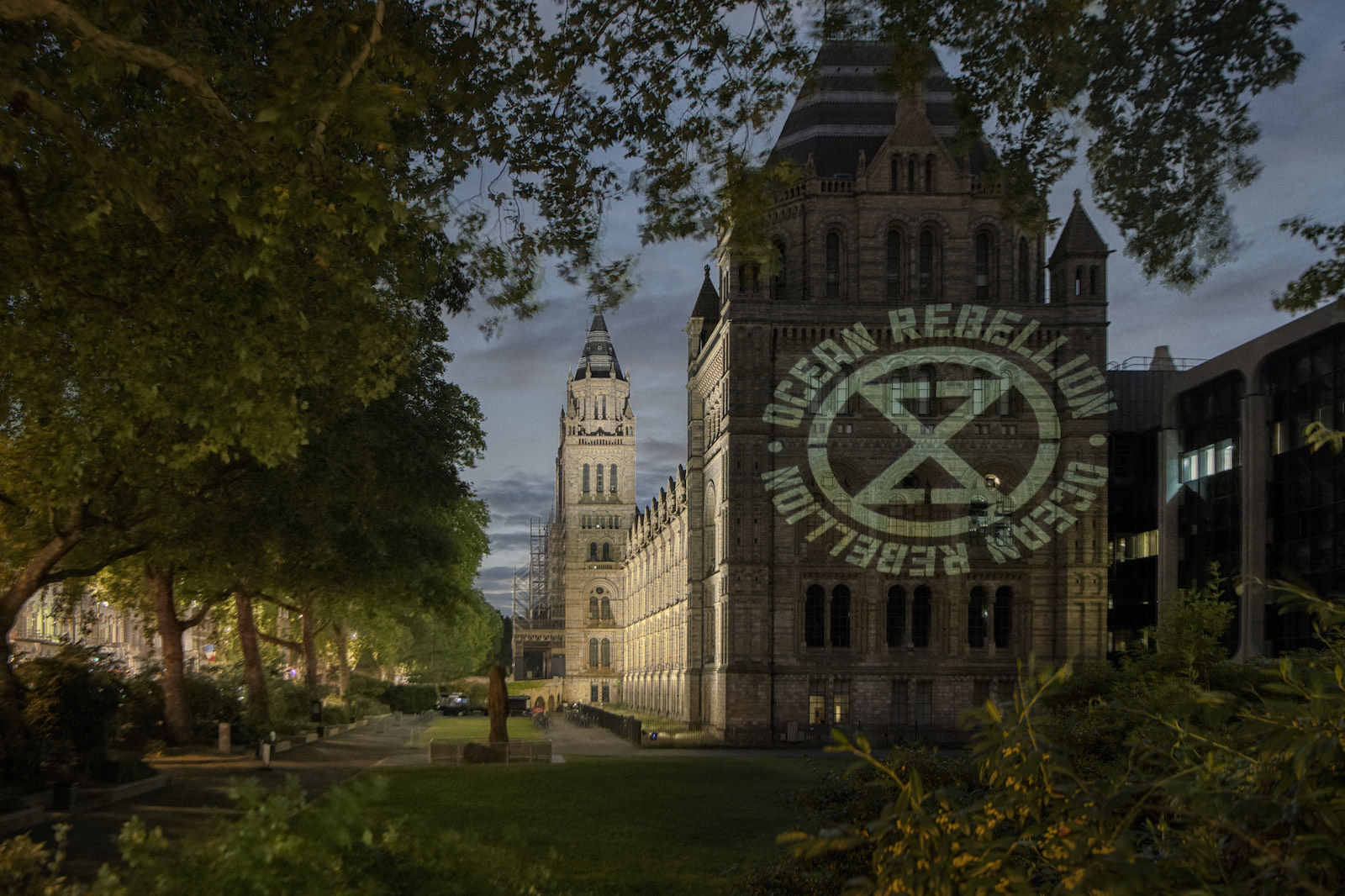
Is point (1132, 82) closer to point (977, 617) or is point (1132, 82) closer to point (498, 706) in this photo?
point (498, 706)

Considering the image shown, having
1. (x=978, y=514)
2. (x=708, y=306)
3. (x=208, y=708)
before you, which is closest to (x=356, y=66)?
(x=208, y=708)

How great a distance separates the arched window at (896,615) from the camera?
173 feet

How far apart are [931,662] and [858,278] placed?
16.5m

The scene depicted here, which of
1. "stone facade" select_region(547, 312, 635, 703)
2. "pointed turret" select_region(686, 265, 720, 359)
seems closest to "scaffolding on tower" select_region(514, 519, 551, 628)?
"stone facade" select_region(547, 312, 635, 703)

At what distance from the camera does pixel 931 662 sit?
171ft

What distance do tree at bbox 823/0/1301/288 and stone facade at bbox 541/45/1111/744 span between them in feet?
137

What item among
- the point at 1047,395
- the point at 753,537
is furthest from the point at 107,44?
the point at 1047,395

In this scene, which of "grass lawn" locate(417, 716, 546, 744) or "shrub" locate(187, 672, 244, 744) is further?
"grass lawn" locate(417, 716, 546, 744)

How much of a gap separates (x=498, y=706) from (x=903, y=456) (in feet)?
79.2

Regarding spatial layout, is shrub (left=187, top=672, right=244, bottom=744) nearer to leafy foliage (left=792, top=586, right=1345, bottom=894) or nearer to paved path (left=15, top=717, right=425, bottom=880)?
paved path (left=15, top=717, right=425, bottom=880)

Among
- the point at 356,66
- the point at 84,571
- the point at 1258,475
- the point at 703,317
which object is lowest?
the point at 84,571

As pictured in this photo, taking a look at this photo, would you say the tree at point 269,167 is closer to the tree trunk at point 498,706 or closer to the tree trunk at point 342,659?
the tree trunk at point 498,706

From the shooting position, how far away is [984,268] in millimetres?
55375

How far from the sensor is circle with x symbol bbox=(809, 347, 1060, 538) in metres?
52.7
